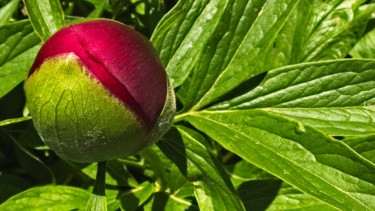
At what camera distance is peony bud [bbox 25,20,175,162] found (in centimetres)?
76

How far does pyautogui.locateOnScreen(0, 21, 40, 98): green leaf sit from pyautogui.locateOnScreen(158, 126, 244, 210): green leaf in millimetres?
353

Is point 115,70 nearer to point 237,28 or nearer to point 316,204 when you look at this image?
point 237,28

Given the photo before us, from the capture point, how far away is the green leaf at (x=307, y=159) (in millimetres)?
972

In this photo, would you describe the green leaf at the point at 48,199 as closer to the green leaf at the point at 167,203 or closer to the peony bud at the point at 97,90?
the green leaf at the point at 167,203

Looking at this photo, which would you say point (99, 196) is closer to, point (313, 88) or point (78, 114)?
point (78, 114)

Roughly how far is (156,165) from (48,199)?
0.70 feet

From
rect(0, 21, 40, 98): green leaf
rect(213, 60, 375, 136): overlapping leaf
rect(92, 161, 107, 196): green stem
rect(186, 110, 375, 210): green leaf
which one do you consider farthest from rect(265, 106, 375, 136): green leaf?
rect(0, 21, 40, 98): green leaf

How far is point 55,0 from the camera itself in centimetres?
102

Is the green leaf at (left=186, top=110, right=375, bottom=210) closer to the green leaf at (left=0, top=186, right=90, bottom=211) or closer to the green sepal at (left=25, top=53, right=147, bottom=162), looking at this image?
the green sepal at (left=25, top=53, right=147, bottom=162)

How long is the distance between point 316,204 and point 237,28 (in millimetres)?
409

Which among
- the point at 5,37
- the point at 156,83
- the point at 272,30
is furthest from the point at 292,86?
the point at 5,37

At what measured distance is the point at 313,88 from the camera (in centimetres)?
116

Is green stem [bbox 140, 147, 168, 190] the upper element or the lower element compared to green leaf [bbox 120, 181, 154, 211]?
upper

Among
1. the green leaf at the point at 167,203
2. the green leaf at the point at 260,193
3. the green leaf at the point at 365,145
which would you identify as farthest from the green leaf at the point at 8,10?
the green leaf at the point at 365,145
